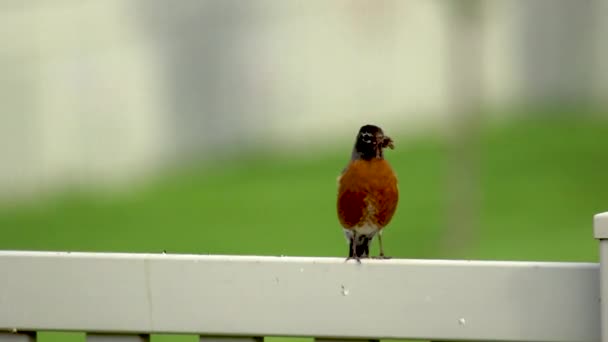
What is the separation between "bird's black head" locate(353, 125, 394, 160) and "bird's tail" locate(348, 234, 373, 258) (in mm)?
308

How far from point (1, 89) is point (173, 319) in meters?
13.0

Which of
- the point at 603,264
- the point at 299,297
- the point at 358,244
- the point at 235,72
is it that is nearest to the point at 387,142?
the point at 358,244

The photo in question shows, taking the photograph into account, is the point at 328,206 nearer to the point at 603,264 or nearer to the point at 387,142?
the point at 387,142

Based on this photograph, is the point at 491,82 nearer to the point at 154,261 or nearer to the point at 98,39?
Result: the point at 98,39

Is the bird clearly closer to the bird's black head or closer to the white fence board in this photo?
the bird's black head

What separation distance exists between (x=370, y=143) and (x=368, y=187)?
134 millimetres

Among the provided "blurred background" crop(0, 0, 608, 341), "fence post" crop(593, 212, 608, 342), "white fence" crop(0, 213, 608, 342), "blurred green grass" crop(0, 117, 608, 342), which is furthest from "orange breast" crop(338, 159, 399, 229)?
"blurred background" crop(0, 0, 608, 341)

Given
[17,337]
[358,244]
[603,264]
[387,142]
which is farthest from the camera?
[358,244]

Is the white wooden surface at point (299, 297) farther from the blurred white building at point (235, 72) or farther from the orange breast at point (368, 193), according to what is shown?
the blurred white building at point (235, 72)

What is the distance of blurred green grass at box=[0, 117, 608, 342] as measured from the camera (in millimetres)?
13484

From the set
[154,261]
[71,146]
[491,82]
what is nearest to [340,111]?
[491,82]

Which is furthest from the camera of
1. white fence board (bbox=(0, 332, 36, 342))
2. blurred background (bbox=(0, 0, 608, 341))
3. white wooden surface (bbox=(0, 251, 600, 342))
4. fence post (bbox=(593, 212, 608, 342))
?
blurred background (bbox=(0, 0, 608, 341))

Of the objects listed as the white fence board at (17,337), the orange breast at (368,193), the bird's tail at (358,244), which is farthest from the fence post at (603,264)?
the bird's tail at (358,244)

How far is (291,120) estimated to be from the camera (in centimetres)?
1847
